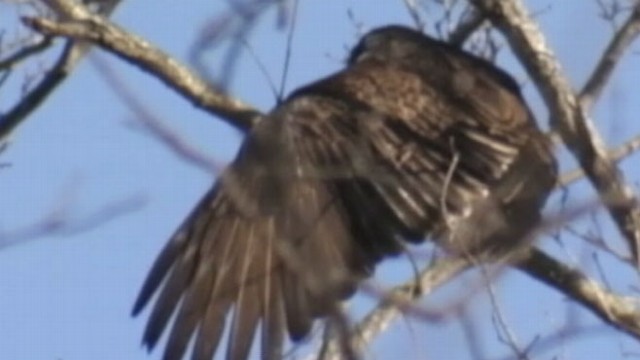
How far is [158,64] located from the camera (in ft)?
20.5

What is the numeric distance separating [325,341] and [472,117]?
203cm

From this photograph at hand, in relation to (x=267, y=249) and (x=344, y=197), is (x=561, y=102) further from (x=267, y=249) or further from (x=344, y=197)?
(x=267, y=249)

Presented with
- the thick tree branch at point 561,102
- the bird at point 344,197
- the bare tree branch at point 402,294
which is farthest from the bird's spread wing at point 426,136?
the thick tree branch at point 561,102

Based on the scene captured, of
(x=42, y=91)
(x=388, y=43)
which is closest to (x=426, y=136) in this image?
(x=388, y=43)

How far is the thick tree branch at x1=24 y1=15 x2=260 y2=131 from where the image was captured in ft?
20.2

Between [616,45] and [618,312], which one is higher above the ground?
[616,45]

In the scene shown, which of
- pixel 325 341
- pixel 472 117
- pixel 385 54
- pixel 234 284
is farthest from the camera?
pixel 385 54

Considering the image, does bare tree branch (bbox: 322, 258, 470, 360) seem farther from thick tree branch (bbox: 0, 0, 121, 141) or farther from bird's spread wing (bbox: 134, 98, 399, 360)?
thick tree branch (bbox: 0, 0, 121, 141)

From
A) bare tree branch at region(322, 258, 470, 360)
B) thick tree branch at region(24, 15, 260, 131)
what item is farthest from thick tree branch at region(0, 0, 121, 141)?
bare tree branch at region(322, 258, 470, 360)

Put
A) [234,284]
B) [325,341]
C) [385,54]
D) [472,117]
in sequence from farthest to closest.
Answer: [385,54] → [472,117] → [234,284] → [325,341]

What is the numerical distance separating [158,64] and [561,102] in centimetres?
134

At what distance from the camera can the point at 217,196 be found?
5984 millimetres

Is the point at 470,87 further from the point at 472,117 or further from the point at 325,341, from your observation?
the point at 325,341

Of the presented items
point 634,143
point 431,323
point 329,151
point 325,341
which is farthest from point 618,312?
point 431,323
